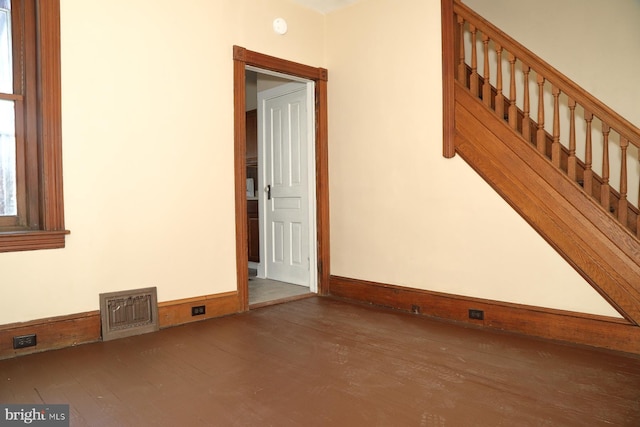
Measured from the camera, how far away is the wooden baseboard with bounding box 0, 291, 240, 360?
8.95 feet

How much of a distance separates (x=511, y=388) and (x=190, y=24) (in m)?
3.41

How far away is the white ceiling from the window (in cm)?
227

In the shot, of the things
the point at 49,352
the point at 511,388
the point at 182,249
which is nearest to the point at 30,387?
the point at 49,352

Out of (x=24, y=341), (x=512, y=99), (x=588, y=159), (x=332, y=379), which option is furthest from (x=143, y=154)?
(x=588, y=159)

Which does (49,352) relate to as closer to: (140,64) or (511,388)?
(140,64)

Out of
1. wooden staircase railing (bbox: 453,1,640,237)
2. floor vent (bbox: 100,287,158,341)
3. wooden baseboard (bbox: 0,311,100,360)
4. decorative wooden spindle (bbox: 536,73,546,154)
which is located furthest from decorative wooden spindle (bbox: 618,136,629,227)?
wooden baseboard (bbox: 0,311,100,360)

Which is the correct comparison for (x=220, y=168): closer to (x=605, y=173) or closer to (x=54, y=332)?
(x=54, y=332)

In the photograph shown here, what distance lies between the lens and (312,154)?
460 centimetres

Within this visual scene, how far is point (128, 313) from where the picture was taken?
3.20m

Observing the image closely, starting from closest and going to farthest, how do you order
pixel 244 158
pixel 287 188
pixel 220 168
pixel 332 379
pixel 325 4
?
pixel 332 379
pixel 220 168
pixel 244 158
pixel 325 4
pixel 287 188

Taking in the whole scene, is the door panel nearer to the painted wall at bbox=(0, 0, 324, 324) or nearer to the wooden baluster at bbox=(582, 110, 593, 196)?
the painted wall at bbox=(0, 0, 324, 324)

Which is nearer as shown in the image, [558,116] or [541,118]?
[558,116]

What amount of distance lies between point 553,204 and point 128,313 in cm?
309

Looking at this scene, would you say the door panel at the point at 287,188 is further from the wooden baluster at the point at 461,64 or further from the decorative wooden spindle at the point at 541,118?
the decorative wooden spindle at the point at 541,118
